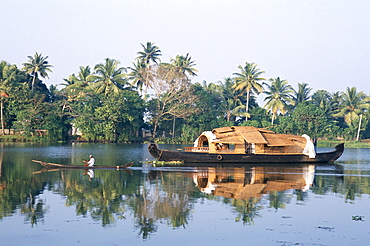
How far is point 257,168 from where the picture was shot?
30562mm

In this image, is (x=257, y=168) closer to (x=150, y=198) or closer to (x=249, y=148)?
(x=249, y=148)

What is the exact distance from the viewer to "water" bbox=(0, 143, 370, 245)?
1226 centimetres

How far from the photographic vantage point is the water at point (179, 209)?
483 inches

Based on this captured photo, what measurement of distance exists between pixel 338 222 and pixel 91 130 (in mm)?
54955

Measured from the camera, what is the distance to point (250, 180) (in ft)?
77.4

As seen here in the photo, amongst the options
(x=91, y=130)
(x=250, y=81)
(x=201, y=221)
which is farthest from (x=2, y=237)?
(x=250, y=81)

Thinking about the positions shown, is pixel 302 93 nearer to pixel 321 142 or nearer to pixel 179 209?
pixel 321 142

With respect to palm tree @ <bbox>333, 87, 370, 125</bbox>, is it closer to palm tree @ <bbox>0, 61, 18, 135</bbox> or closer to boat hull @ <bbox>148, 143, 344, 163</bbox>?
boat hull @ <bbox>148, 143, 344, 163</bbox>

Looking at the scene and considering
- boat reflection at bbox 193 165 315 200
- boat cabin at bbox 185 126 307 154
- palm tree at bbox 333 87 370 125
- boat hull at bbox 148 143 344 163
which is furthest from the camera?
palm tree at bbox 333 87 370 125

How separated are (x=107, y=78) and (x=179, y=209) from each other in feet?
185

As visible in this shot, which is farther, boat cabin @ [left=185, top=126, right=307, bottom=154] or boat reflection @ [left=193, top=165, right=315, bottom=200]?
boat cabin @ [left=185, top=126, right=307, bottom=154]

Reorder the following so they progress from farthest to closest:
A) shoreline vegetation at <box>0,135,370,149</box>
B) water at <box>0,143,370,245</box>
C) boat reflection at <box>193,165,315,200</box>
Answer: shoreline vegetation at <box>0,135,370,149</box> → boat reflection at <box>193,165,315,200</box> → water at <box>0,143,370,245</box>

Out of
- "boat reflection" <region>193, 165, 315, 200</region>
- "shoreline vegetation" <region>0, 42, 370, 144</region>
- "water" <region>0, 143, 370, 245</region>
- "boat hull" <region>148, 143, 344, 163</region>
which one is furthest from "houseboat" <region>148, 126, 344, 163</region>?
"shoreline vegetation" <region>0, 42, 370, 144</region>

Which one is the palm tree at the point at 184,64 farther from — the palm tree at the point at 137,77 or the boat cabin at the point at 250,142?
the boat cabin at the point at 250,142
